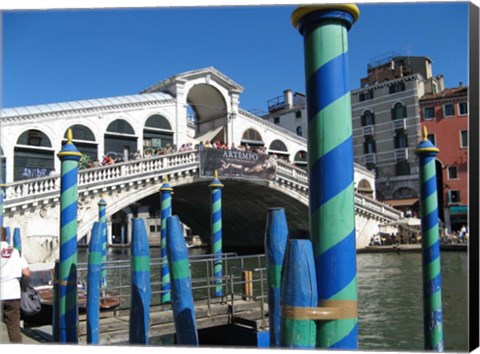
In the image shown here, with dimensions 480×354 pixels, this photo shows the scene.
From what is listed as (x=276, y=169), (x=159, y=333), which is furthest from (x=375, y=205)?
(x=159, y=333)

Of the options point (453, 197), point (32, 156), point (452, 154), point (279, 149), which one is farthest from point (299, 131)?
point (32, 156)

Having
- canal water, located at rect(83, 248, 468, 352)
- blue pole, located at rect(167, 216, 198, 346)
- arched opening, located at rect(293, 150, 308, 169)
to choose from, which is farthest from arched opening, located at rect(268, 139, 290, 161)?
blue pole, located at rect(167, 216, 198, 346)

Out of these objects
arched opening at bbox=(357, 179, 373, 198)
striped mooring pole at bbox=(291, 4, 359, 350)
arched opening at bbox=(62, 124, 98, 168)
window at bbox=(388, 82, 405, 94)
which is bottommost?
striped mooring pole at bbox=(291, 4, 359, 350)

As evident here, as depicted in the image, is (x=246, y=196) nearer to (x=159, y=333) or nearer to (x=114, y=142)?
(x=114, y=142)

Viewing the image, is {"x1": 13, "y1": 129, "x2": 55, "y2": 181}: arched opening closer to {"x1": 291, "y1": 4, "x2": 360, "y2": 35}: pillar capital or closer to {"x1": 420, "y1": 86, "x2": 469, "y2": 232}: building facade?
{"x1": 420, "y1": 86, "x2": 469, "y2": 232}: building facade

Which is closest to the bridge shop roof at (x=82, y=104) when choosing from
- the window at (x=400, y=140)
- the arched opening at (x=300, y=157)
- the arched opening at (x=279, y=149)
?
the arched opening at (x=279, y=149)
